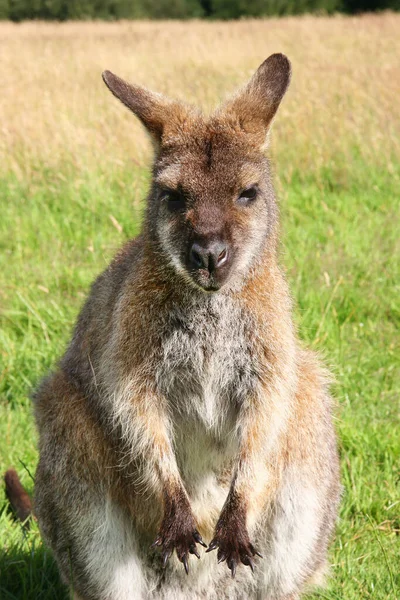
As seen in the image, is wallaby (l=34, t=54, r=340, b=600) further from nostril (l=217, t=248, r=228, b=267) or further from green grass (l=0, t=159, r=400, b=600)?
green grass (l=0, t=159, r=400, b=600)

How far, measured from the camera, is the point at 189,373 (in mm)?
3312

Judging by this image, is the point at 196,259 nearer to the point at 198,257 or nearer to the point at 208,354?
the point at 198,257

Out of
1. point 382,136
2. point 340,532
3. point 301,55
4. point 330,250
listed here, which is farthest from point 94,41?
point 340,532

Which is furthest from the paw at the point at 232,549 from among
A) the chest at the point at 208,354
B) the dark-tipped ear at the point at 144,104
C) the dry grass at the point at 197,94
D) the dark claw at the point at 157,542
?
the dry grass at the point at 197,94

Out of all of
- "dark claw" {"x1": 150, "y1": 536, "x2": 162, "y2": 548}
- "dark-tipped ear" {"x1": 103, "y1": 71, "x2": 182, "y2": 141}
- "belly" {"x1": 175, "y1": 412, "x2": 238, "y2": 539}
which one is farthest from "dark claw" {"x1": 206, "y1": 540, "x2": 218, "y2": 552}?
"dark-tipped ear" {"x1": 103, "y1": 71, "x2": 182, "y2": 141}

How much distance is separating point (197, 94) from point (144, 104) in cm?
751

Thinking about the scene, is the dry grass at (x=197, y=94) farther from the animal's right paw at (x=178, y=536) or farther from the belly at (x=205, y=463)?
the animal's right paw at (x=178, y=536)

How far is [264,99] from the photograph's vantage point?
3.40 metres

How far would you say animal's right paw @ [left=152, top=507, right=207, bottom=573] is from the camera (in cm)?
316

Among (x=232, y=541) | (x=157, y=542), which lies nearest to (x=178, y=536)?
(x=157, y=542)

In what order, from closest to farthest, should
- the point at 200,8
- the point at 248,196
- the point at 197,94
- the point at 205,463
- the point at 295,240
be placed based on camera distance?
the point at 248,196, the point at 205,463, the point at 295,240, the point at 197,94, the point at 200,8

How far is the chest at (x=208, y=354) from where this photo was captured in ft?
10.7

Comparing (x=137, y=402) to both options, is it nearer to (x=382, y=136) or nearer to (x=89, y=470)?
(x=89, y=470)

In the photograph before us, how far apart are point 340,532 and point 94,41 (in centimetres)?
1778
